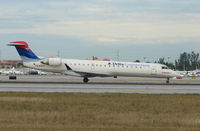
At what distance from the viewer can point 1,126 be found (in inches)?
527

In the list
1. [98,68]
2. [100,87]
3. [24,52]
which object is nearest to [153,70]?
[98,68]

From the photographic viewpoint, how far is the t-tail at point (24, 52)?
52.9 meters

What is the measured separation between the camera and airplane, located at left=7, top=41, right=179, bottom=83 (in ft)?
170

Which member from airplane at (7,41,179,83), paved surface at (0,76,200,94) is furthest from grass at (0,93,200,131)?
airplane at (7,41,179,83)

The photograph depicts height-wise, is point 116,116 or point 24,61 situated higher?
point 24,61

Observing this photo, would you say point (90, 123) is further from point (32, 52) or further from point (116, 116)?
point (32, 52)

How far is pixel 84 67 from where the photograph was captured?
172ft

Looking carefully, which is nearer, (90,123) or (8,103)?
(90,123)

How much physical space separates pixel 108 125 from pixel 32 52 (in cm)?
4065

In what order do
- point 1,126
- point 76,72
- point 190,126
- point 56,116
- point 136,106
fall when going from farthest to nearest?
point 76,72
point 136,106
point 56,116
point 190,126
point 1,126

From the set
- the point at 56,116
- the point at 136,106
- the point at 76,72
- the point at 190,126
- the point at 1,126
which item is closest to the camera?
the point at 1,126

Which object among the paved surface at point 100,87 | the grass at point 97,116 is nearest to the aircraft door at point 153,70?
the paved surface at point 100,87

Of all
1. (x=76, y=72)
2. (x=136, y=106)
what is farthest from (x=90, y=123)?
(x=76, y=72)

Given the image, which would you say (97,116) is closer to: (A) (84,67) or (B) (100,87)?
(B) (100,87)
